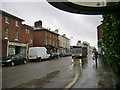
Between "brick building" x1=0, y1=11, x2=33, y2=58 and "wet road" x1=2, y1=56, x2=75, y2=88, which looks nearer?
"wet road" x1=2, y1=56, x2=75, y2=88

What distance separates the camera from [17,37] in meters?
27.3

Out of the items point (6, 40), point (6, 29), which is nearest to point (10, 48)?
point (6, 40)

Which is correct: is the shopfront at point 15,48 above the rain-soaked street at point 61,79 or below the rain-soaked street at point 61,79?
above

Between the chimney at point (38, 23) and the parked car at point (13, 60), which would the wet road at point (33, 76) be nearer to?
the parked car at point (13, 60)

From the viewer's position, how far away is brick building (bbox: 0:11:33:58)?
23.1 m

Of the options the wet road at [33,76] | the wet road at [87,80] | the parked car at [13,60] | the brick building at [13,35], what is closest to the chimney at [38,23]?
the brick building at [13,35]

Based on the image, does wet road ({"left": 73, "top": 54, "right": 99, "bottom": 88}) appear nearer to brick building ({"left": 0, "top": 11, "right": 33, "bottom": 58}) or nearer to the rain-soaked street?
the rain-soaked street

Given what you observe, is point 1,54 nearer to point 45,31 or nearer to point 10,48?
point 10,48

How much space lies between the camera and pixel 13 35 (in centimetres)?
2573

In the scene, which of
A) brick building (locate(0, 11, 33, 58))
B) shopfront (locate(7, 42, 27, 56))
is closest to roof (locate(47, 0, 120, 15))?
brick building (locate(0, 11, 33, 58))

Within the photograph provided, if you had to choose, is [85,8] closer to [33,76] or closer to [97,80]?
[97,80]

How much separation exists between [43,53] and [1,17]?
34.2ft

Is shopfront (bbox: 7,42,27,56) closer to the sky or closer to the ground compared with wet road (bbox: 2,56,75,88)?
closer to the sky

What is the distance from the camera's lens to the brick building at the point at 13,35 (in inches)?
910
